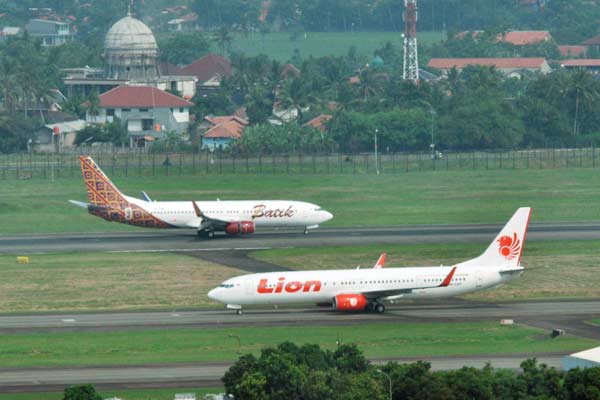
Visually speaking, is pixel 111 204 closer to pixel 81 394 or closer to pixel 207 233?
pixel 207 233

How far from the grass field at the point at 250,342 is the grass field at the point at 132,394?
24.5 feet

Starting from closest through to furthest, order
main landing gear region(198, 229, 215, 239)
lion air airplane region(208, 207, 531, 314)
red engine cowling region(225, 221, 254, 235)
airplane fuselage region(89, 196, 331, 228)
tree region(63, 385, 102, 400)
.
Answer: tree region(63, 385, 102, 400), lion air airplane region(208, 207, 531, 314), red engine cowling region(225, 221, 254, 235), airplane fuselage region(89, 196, 331, 228), main landing gear region(198, 229, 215, 239)

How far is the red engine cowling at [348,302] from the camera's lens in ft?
330

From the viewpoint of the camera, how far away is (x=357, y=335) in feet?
306

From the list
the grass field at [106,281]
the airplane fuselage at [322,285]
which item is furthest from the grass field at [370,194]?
the airplane fuselage at [322,285]

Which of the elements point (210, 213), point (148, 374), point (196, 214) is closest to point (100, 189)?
point (196, 214)

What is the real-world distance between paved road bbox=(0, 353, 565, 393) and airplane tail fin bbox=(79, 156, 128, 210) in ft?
188

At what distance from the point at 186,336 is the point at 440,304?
2095 centimetres

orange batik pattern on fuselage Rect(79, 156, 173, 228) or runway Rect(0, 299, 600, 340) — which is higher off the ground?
orange batik pattern on fuselage Rect(79, 156, 173, 228)

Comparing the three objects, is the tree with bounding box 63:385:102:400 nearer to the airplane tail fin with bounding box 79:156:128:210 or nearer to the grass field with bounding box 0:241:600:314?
the grass field with bounding box 0:241:600:314

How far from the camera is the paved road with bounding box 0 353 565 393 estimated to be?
8019cm

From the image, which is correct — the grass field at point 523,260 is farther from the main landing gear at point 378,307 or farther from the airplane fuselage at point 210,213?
the airplane fuselage at point 210,213

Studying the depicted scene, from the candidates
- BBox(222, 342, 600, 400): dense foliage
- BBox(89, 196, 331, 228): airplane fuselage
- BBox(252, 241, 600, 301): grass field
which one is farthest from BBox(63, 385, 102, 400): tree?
BBox(89, 196, 331, 228): airplane fuselage

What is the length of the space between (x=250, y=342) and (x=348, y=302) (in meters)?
11.4
